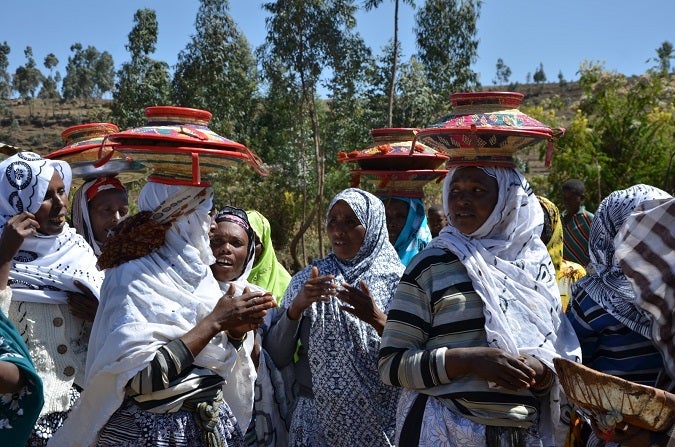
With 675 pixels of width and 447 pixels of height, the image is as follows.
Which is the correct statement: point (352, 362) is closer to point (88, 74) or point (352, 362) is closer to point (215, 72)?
point (215, 72)

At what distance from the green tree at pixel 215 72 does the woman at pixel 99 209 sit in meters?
14.2

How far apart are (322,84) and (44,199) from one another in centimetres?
1386

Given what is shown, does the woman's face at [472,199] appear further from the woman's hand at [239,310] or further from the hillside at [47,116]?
the hillside at [47,116]

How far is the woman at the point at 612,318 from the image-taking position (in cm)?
294

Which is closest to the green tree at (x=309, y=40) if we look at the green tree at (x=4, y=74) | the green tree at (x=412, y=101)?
the green tree at (x=412, y=101)

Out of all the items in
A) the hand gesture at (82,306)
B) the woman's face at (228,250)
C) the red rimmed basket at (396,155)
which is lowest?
the hand gesture at (82,306)

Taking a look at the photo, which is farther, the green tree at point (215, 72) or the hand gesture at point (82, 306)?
the green tree at point (215, 72)

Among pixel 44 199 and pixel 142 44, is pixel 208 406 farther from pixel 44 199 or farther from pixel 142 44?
pixel 142 44

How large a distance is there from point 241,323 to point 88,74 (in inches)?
2645

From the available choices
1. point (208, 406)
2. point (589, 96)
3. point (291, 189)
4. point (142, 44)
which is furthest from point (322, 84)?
point (208, 406)

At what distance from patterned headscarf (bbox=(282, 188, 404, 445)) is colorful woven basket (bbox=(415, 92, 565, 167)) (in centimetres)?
104

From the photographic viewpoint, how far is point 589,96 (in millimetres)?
16906

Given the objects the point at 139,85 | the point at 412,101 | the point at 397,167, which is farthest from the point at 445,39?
the point at 397,167

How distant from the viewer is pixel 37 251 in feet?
11.8
